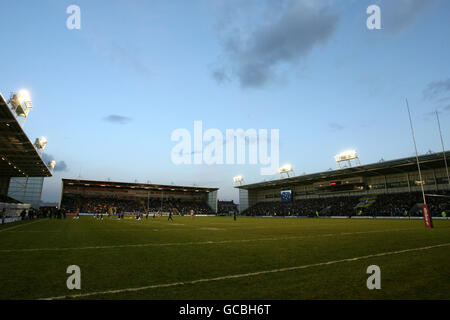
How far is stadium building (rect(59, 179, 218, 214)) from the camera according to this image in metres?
67.0

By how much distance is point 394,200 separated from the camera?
153 ft

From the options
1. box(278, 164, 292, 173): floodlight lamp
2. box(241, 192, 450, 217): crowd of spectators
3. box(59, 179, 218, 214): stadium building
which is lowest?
box(241, 192, 450, 217): crowd of spectators

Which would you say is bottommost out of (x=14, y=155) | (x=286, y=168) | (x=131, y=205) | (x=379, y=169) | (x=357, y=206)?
(x=357, y=206)

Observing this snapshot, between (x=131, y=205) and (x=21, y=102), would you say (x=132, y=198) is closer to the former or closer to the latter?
(x=131, y=205)

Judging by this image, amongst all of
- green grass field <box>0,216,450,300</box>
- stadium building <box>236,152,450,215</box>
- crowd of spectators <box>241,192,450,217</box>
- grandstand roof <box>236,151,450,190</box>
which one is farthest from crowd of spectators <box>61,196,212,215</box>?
green grass field <box>0,216,450,300</box>

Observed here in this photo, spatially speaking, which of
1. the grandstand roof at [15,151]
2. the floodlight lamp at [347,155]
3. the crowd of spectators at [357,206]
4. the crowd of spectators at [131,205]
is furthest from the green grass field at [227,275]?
the crowd of spectators at [131,205]

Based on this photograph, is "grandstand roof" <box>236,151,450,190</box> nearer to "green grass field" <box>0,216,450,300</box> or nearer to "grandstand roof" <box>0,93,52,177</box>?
"green grass field" <box>0,216,450,300</box>

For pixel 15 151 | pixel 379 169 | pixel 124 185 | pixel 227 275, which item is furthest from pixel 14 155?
pixel 379 169

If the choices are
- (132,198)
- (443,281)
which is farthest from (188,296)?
(132,198)

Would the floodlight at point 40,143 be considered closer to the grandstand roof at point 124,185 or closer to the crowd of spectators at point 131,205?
the crowd of spectators at point 131,205

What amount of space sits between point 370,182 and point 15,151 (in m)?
61.4

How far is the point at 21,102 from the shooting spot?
25.1 metres

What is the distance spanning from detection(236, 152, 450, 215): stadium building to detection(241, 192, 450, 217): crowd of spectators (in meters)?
0.50
